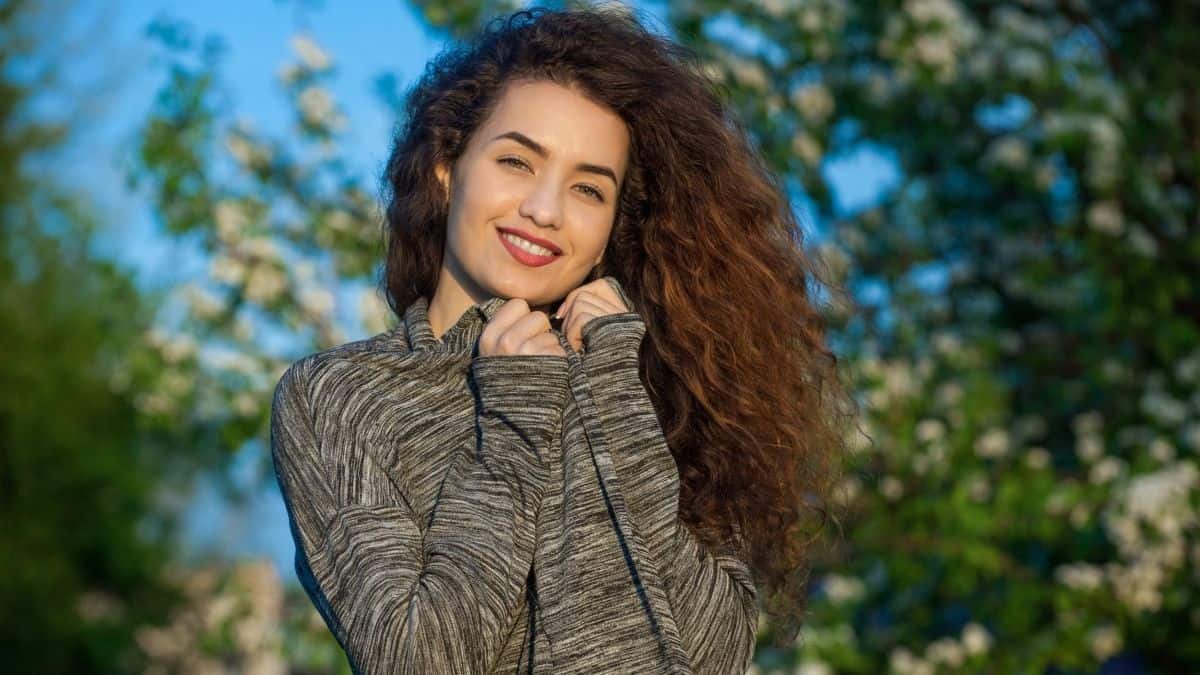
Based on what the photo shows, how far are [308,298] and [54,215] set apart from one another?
41.6 ft

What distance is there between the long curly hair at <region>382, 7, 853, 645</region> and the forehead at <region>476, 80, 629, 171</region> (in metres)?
0.02

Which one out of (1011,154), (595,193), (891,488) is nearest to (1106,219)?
(1011,154)

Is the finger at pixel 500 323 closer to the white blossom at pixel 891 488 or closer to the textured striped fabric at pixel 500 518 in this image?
the textured striped fabric at pixel 500 518

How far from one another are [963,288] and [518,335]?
12.9 feet

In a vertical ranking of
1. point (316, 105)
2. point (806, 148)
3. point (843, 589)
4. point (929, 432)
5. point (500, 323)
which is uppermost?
point (316, 105)

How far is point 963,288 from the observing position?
5547mm

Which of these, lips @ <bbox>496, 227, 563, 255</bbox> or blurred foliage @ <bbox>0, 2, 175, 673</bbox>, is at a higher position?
blurred foliage @ <bbox>0, 2, 175, 673</bbox>

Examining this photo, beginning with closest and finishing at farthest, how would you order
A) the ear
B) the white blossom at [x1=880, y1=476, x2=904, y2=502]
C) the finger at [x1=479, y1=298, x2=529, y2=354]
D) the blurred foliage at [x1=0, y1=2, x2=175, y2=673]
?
the finger at [x1=479, y1=298, x2=529, y2=354] → the ear → the white blossom at [x1=880, y1=476, x2=904, y2=502] → the blurred foliage at [x1=0, y1=2, x2=175, y2=673]

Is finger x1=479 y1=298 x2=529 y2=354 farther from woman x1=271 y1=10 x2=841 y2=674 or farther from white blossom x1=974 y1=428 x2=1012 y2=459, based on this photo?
white blossom x1=974 y1=428 x2=1012 y2=459

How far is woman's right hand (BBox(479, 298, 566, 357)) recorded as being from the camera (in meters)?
1.88

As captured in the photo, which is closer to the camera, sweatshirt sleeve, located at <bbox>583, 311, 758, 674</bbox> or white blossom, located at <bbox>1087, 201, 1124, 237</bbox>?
sweatshirt sleeve, located at <bbox>583, 311, 758, 674</bbox>

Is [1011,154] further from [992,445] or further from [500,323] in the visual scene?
[500,323]

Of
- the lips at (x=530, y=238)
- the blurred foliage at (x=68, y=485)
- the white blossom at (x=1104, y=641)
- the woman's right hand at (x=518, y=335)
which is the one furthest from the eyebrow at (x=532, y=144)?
the blurred foliage at (x=68, y=485)

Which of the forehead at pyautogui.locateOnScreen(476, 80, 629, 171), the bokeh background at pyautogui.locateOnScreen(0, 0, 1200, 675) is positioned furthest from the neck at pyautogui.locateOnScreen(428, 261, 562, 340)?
the bokeh background at pyautogui.locateOnScreen(0, 0, 1200, 675)
